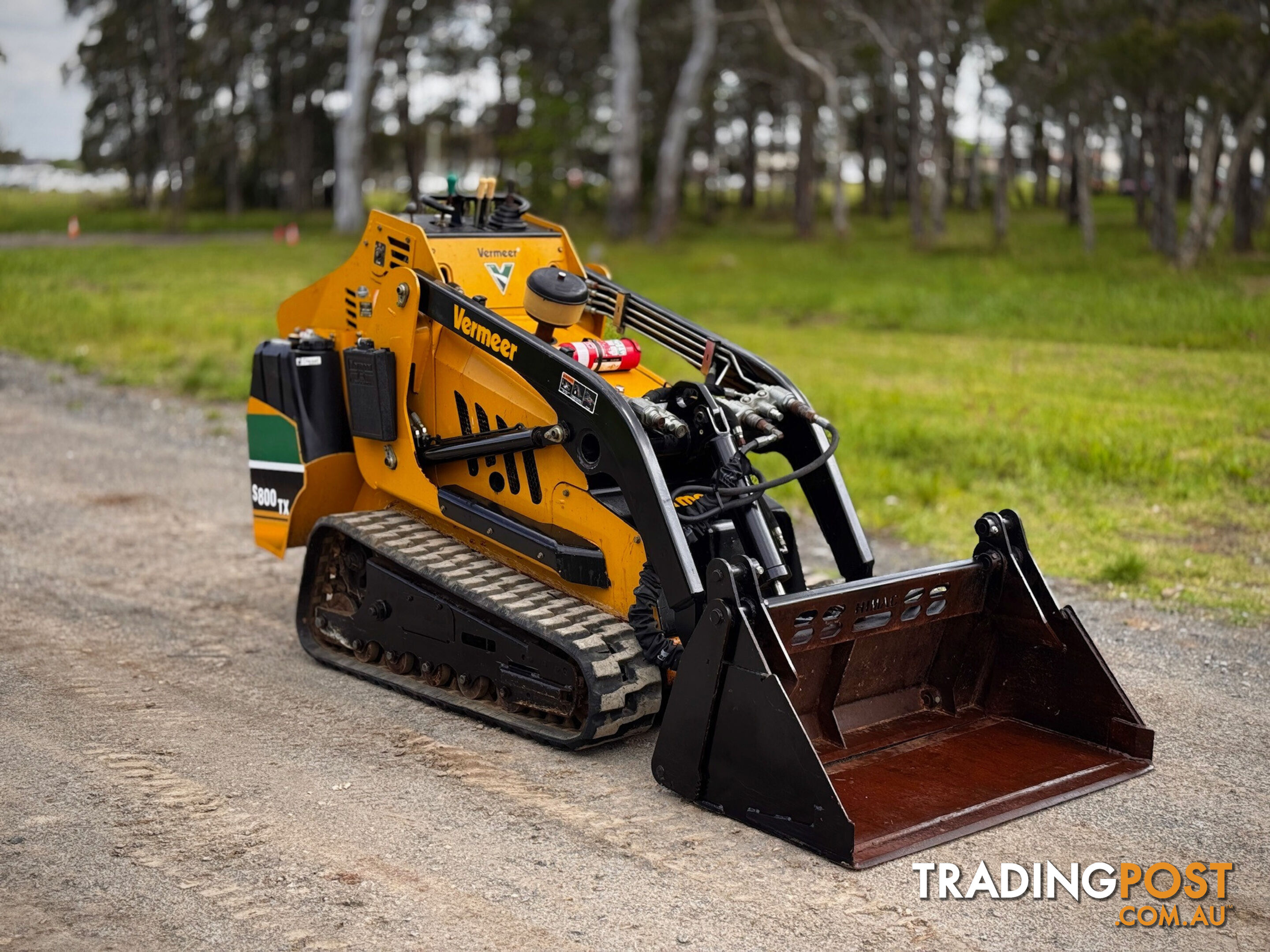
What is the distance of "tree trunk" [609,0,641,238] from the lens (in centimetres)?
3397

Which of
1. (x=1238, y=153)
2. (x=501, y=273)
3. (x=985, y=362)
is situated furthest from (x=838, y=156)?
(x=501, y=273)

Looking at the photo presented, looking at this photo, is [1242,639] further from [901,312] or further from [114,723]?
[901,312]

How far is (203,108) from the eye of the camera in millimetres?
52125

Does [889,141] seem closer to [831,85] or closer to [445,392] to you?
[831,85]

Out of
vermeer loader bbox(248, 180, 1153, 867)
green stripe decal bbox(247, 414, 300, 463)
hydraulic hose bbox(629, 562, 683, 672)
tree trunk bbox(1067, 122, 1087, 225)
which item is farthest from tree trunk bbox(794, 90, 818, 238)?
hydraulic hose bbox(629, 562, 683, 672)

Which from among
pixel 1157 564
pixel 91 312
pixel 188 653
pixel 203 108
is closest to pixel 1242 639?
pixel 1157 564

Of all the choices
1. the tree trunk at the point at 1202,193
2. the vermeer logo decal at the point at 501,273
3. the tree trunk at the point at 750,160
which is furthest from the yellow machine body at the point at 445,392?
the tree trunk at the point at 750,160

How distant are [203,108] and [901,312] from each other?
3985 cm

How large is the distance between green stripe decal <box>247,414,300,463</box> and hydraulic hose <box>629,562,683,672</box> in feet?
7.65

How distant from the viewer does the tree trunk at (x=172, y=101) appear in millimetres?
44125

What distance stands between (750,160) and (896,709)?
56089 millimetres

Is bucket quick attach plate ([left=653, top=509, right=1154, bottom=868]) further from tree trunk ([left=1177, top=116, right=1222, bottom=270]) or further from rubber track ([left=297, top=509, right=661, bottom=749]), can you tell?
tree trunk ([left=1177, top=116, right=1222, bottom=270])

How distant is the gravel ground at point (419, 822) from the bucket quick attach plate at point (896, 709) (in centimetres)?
12

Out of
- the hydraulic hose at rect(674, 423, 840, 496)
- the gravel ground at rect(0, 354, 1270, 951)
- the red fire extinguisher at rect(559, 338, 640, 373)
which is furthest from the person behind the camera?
the red fire extinguisher at rect(559, 338, 640, 373)
